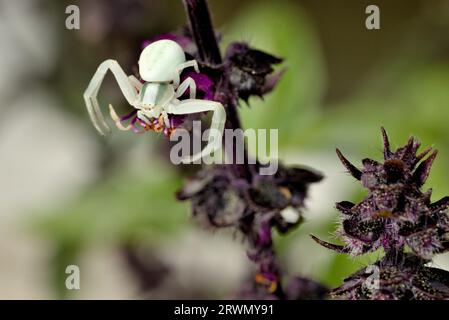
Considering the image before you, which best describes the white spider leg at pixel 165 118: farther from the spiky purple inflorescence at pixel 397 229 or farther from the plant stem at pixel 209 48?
the spiky purple inflorescence at pixel 397 229

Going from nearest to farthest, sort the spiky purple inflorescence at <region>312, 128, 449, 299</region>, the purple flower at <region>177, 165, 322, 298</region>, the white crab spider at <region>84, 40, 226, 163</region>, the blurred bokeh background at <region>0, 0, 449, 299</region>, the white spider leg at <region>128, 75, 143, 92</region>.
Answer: the spiky purple inflorescence at <region>312, 128, 449, 299</region>, the white crab spider at <region>84, 40, 226, 163</region>, the white spider leg at <region>128, 75, 143, 92</region>, the purple flower at <region>177, 165, 322, 298</region>, the blurred bokeh background at <region>0, 0, 449, 299</region>

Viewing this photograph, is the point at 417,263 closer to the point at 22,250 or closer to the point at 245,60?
the point at 245,60

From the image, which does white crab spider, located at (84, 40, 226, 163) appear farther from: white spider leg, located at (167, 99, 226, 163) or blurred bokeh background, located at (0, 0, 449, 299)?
blurred bokeh background, located at (0, 0, 449, 299)

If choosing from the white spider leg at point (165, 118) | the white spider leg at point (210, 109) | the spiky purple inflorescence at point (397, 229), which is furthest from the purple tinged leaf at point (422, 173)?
the white spider leg at point (165, 118)

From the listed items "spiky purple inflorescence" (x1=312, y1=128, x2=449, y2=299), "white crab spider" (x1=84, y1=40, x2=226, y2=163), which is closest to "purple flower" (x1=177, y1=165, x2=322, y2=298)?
"white crab spider" (x1=84, y1=40, x2=226, y2=163)

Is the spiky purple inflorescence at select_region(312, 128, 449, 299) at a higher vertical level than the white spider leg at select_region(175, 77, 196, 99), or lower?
lower
